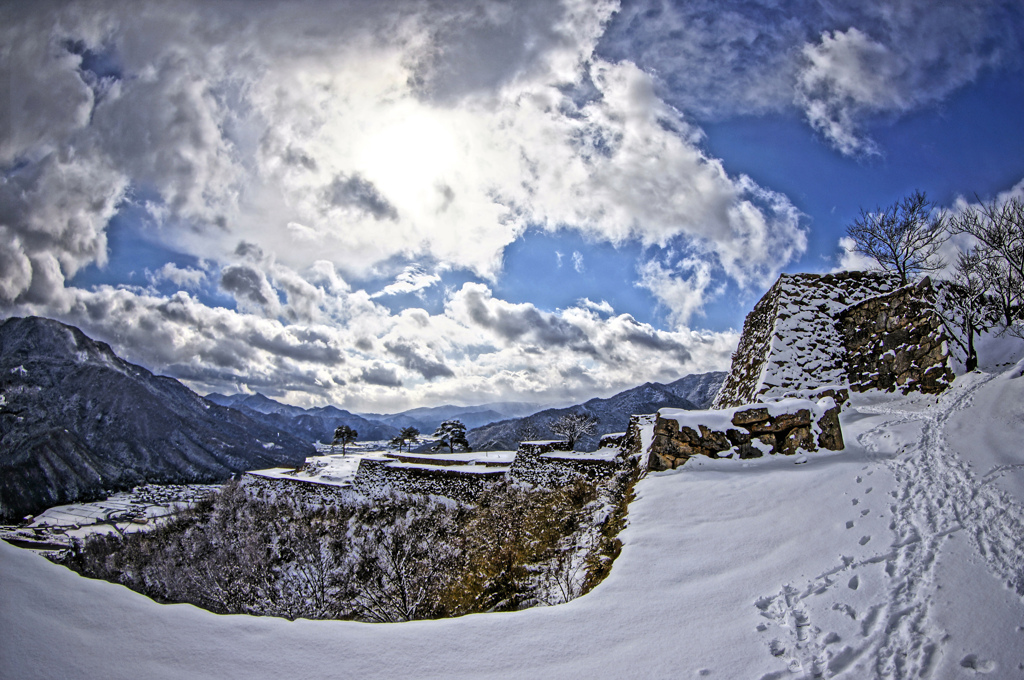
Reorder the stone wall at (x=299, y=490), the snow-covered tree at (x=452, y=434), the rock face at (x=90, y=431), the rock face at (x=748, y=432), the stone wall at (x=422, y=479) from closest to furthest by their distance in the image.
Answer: the rock face at (x=748, y=432)
the rock face at (x=90, y=431)
the stone wall at (x=422, y=479)
the stone wall at (x=299, y=490)
the snow-covered tree at (x=452, y=434)

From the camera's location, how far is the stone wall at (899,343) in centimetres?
1190

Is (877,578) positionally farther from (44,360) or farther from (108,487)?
(44,360)

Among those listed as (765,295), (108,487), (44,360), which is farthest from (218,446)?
(765,295)

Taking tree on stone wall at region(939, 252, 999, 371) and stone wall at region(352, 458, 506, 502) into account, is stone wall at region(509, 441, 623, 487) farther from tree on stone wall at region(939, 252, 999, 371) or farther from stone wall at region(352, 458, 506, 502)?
tree on stone wall at region(939, 252, 999, 371)

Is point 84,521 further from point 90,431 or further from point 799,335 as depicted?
point 90,431

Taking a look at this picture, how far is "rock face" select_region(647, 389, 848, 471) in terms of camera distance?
8.68 m

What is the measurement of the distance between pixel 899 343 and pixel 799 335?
288 cm

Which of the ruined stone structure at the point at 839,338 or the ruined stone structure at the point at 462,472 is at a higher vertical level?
the ruined stone structure at the point at 839,338

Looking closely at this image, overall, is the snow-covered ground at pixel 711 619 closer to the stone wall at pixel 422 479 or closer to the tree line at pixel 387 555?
the tree line at pixel 387 555

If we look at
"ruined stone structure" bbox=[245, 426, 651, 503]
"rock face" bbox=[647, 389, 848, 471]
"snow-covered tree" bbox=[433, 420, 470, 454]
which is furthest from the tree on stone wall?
"snow-covered tree" bbox=[433, 420, 470, 454]

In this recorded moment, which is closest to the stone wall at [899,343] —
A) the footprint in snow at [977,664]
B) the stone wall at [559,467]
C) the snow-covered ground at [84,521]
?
the stone wall at [559,467]

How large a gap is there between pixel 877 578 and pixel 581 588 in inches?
146

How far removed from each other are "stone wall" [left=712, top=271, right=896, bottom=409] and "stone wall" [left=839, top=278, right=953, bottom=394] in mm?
542

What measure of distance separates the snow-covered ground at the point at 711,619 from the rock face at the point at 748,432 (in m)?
2.77
